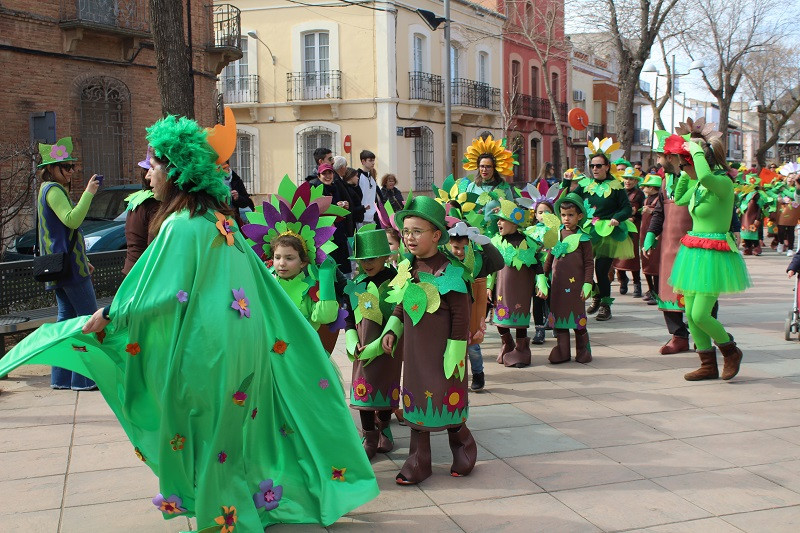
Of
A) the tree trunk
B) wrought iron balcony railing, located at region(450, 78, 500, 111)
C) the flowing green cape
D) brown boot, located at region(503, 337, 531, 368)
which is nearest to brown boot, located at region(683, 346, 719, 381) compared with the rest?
brown boot, located at region(503, 337, 531, 368)

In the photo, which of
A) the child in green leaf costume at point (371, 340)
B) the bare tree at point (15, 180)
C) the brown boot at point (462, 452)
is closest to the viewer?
the brown boot at point (462, 452)

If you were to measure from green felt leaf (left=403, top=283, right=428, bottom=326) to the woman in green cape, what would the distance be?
92cm

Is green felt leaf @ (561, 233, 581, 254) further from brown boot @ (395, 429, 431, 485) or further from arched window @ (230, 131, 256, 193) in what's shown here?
arched window @ (230, 131, 256, 193)

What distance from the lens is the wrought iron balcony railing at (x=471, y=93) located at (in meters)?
34.2

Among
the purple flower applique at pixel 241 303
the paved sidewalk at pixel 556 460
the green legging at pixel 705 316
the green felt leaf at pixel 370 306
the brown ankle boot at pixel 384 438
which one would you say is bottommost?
the paved sidewalk at pixel 556 460

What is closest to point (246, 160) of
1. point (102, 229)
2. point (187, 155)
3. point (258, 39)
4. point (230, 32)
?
point (258, 39)

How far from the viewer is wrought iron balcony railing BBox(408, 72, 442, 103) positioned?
1230 inches

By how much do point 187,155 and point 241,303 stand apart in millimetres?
706

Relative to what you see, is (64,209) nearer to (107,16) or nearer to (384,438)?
(384,438)

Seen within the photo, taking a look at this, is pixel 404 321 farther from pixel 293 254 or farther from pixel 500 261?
pixel 500 261

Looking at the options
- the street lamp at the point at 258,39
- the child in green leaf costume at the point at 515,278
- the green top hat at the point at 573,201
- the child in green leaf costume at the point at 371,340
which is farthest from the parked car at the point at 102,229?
the street lamp at the point at 258,39

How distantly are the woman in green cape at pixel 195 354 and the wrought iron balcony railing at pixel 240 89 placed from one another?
28.1 meters

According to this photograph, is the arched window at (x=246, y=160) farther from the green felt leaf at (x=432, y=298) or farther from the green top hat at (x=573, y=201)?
the green felt leaf at (x=432, y=298)

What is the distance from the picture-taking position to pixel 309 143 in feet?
104
